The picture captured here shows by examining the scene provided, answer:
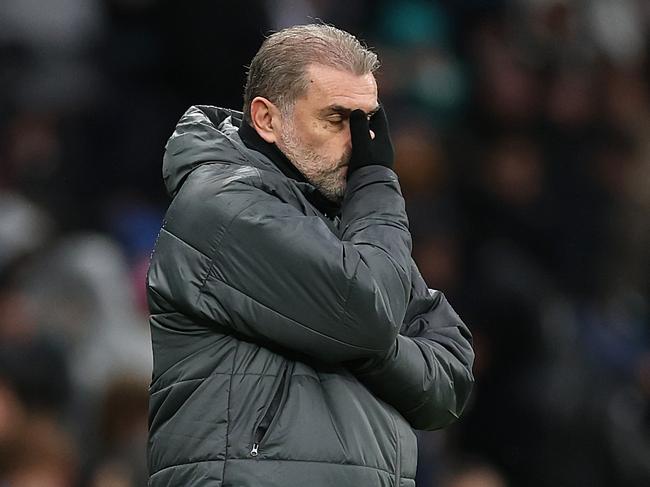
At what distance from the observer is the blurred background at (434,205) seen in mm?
6422

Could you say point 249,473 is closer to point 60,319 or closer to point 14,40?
point 60,319

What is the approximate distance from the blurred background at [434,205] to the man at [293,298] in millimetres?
2319

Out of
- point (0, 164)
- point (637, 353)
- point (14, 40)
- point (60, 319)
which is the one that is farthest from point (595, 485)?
point (14, 40)

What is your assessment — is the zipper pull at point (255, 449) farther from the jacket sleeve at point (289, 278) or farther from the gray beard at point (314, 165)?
the gray beard at point (314, 165)

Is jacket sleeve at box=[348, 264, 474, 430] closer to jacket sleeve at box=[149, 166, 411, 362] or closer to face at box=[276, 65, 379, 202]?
jacket sleeve at box=[149, 166, 411, 362]

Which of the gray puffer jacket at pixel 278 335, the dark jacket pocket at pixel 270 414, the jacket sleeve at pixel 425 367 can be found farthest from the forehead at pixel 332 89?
the dark jacket pocket at pixel 270 414

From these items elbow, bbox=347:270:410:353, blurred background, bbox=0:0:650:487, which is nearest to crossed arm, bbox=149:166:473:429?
elbow, bbox=347:270:410:353

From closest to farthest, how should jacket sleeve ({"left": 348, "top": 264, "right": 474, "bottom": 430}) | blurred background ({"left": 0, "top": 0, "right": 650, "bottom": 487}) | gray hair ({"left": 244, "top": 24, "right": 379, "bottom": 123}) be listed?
jacket sleeve ({"left": 348, "top": 264, "right": 474, "bottom": 430}) < gray hair ({"left": 244, "top": 24, "right": 379, "bottom": 123}) < blurred background ({"left": 0, "top": 0, "right": 650, "bottom": 487})

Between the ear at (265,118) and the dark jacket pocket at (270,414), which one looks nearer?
the dark jacket pocket at (270,414)

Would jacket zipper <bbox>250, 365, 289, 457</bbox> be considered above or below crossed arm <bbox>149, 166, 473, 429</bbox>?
below

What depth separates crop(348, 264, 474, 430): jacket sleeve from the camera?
3.24 meters

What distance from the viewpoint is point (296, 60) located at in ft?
11.0

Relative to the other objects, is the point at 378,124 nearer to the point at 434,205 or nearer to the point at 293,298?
the point at 293,298

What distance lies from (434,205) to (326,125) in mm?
4511
